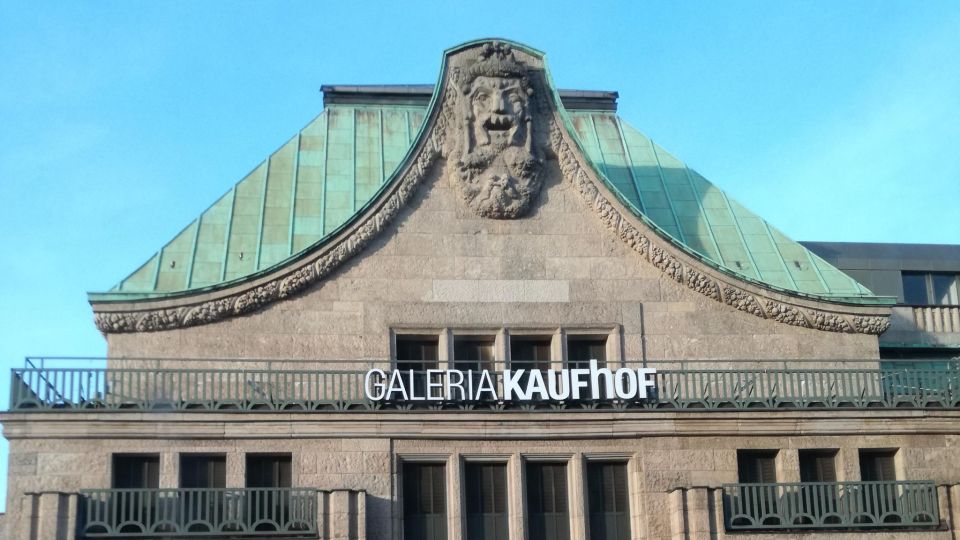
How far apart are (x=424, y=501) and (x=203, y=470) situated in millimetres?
5443

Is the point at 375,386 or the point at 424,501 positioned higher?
the point at 375,386

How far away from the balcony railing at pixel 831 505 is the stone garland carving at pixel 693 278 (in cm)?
465

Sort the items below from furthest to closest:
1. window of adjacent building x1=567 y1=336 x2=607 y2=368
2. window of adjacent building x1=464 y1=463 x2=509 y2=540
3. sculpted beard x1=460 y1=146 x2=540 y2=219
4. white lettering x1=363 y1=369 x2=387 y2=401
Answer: sculpted beard x1=460 y1=146 x2=540 y2=219 < window of adjacent building x1=567 y1=336 x2=607 y2=368 < window of adjacent building x1=464 y1=463 x2=509 y2=540 < white lettering x1=363 y1=369 x2=387 y2=401

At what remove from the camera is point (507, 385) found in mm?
42062

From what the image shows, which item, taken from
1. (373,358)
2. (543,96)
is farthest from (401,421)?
(543,96)

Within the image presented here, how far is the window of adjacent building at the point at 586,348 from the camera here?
1734 inches

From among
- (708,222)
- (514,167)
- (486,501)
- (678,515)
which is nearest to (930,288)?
(708,222)

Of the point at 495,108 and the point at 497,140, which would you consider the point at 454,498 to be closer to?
the point at 497,140

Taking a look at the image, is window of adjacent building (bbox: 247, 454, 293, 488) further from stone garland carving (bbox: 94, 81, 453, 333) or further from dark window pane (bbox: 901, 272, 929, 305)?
dark window pane (bbox: 901, 272, 929, 305)

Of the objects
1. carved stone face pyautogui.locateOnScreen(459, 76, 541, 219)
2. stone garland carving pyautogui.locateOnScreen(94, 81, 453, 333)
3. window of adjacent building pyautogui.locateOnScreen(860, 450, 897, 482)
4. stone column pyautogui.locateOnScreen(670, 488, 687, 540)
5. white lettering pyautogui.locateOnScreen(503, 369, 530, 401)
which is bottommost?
stone column pyautogui.locateOnScreen(670, 488, 687, 540)

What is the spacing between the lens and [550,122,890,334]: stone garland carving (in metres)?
44.4

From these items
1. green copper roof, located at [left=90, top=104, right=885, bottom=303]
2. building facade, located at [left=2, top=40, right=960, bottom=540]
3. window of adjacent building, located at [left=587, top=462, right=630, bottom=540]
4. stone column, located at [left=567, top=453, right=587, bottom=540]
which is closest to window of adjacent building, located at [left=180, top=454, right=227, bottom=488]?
building facade, located at [left=2, top=40, right=960, bottom=540]

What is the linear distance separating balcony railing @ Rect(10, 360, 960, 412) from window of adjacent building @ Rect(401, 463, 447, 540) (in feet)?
5.25

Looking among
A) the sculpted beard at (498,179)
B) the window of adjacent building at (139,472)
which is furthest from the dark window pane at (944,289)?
the window of adjacent building at (139,472)
